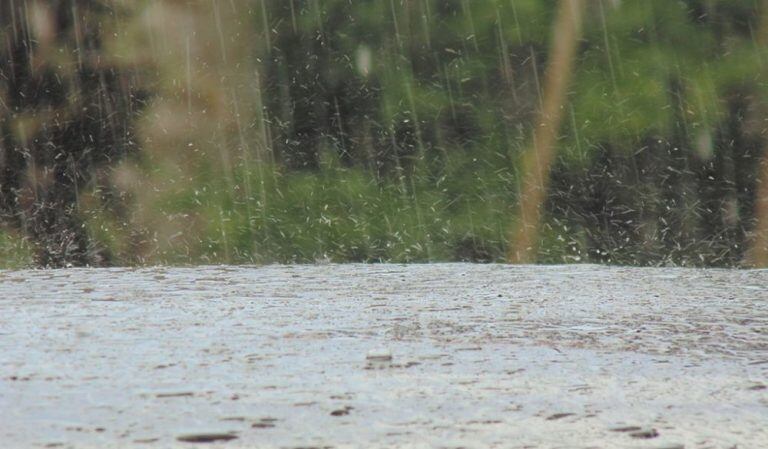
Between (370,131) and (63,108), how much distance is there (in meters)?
1.33

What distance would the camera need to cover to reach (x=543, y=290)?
452 cm

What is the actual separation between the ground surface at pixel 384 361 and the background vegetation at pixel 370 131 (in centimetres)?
58

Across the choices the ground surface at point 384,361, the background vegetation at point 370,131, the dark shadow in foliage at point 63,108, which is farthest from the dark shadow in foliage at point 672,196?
the dark shadow in foliage at point 63,108

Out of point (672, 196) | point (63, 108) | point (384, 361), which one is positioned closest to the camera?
point (384, 361)

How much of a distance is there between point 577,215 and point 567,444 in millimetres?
3225

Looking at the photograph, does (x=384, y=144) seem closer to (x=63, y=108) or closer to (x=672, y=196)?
(x=672, y=196)

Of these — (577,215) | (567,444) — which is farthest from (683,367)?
(577,215)

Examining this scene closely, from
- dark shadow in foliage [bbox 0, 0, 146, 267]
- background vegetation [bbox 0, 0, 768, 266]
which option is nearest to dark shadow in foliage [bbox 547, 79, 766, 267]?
background vegetation [bbox 0, 0, 768, 266]

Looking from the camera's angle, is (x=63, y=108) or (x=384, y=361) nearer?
(x=384, y=361)

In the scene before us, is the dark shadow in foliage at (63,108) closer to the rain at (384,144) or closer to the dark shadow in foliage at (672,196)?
the rain at (384,144)

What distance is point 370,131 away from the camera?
5.46 m

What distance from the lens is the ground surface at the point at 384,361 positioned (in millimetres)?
2332

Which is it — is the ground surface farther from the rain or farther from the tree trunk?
the tree trunk

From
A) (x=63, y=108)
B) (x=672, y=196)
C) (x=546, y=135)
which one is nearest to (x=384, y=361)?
(x=546, y=135)
